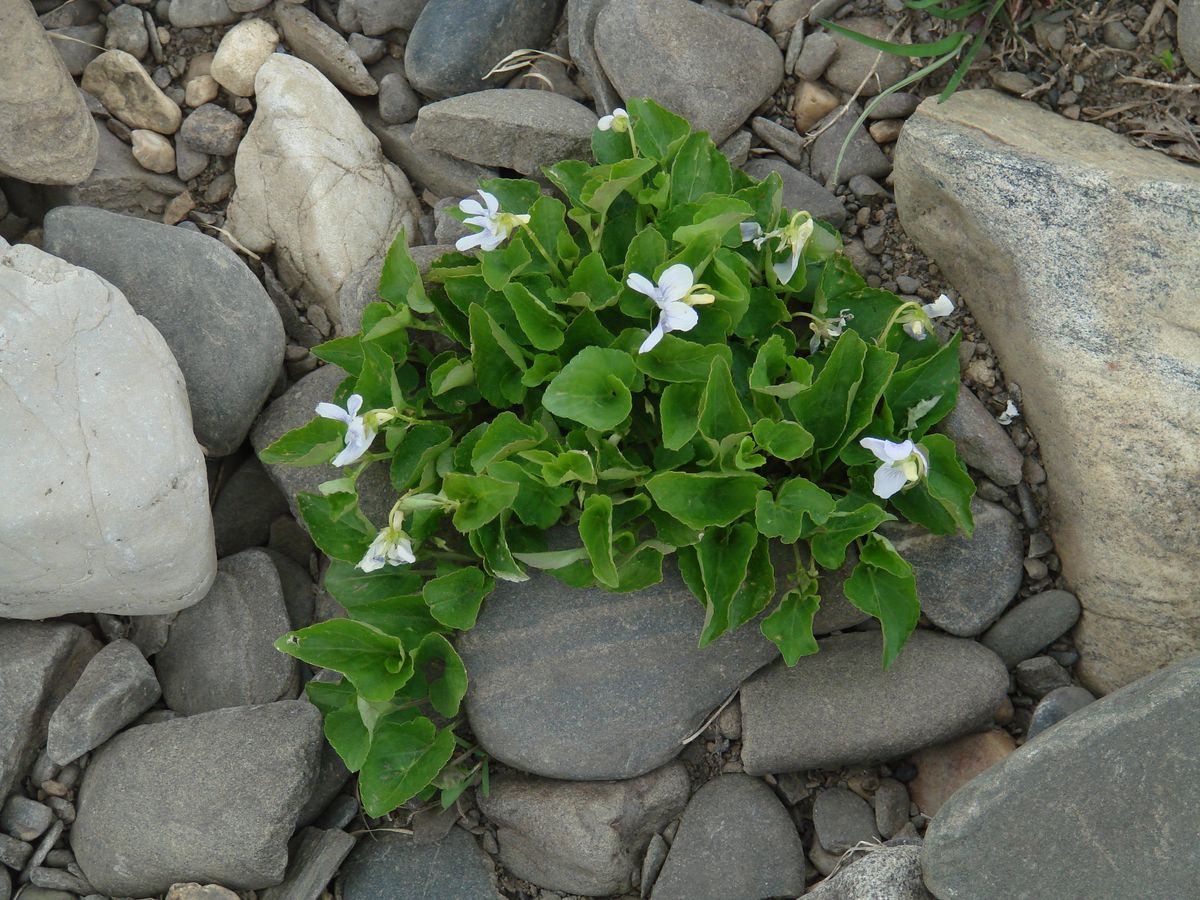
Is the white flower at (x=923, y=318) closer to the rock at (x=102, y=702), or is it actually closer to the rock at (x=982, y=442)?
the rock at (x=982, y=442)

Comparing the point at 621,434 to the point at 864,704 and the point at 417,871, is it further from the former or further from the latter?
the point at 417,871

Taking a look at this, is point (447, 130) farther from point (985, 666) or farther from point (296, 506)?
point (985, 666)

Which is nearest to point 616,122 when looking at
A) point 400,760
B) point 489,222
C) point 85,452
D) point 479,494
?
point 489,222

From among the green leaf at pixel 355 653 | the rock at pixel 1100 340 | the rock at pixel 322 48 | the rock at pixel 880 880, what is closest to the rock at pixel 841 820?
the rock at pixel 880 880

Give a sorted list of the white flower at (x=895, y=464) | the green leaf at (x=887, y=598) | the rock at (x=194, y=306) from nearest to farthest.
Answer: the white flower at (x=895, y=464)
the green leaf at (x=887, y=598)
the rock at (x=194, y=306)

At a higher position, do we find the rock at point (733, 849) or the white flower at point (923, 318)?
the white flower at point (923, 318)
